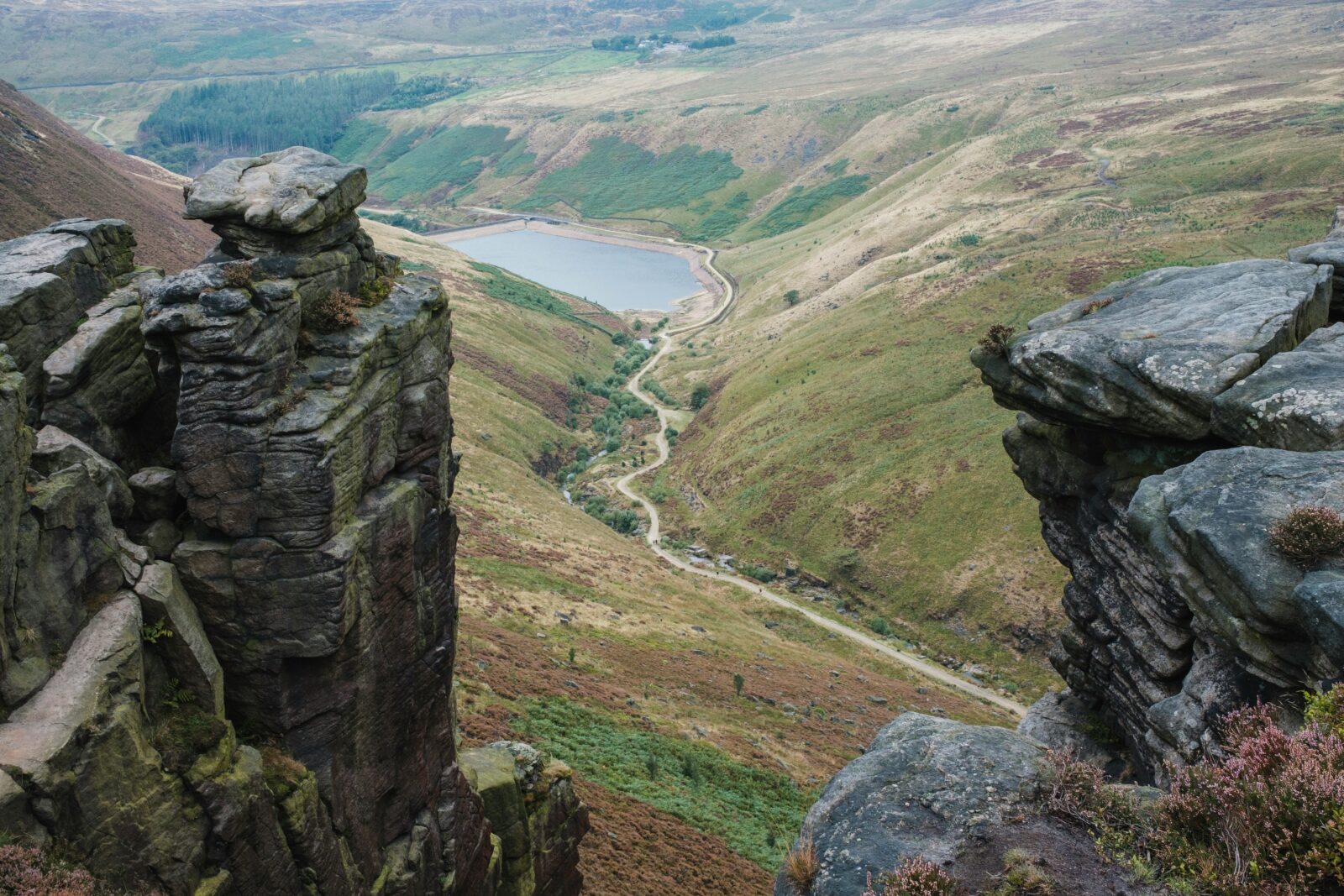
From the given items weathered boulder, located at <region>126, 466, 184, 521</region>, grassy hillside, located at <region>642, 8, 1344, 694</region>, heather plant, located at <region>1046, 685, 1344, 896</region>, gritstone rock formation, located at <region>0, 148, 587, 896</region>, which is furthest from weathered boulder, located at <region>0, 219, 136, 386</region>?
grassy hillside, located at <region>642, 8, 1344, 694</region>

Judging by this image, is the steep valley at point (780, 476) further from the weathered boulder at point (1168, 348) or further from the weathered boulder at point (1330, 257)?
the weathered boulder at point (1330, 257)

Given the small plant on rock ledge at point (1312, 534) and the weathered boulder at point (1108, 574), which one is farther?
the weathered boulder at point (1108, 574)

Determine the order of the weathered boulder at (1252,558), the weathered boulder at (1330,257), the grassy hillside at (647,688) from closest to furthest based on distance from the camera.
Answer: the weathered boulder at (1252,558) < the weathered boulder at (1330,257) < the grassy hillside at (647,688)

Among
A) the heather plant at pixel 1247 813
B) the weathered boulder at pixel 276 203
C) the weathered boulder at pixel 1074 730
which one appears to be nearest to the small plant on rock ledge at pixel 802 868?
the heather plant at pixel 1247 813

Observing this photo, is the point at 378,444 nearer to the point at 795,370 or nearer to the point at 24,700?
the point at 24,700

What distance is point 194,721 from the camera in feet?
58.6

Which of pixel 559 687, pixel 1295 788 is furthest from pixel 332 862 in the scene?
pixel 559 687

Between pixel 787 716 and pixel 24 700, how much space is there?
45.9 m

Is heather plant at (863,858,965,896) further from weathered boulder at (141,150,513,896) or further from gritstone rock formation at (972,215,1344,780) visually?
weathered boulder at (141,150,513,896)

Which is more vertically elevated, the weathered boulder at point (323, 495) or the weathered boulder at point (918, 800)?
the weathered boulder at point (323, 495)

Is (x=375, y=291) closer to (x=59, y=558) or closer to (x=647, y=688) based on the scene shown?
(x=59, y=558)

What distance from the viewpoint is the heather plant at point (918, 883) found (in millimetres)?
14727

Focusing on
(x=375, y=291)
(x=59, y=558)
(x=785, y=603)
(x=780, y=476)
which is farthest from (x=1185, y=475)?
(x=780, y=476)

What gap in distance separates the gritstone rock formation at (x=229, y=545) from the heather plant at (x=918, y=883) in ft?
38.4
